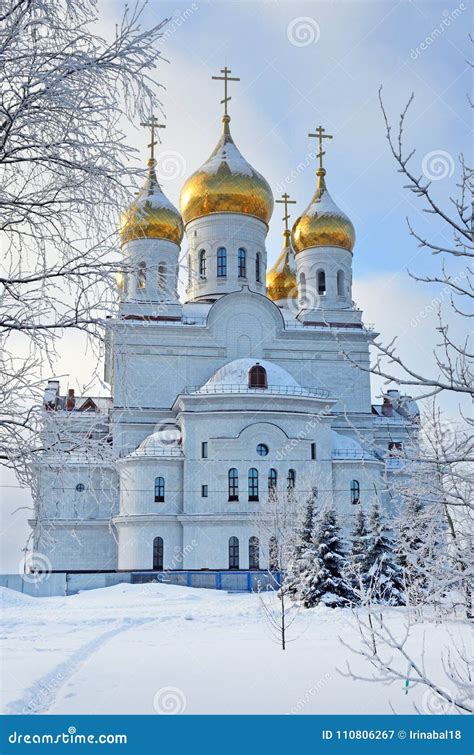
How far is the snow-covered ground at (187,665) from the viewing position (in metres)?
7.50

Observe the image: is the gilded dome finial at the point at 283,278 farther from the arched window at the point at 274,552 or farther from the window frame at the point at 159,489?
the arched window at the point at 274,552

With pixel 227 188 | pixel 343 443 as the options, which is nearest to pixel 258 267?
pixel 227 188

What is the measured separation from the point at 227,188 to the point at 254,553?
14.8m

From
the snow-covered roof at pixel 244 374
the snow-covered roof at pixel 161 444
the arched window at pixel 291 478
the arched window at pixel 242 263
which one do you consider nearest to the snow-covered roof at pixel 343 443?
the arched window at pixel 291 478

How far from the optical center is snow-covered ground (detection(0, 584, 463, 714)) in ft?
24.6

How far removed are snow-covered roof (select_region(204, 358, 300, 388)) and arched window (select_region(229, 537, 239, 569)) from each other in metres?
5.42

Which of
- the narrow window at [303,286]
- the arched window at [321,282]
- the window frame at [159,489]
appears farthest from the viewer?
the narrow window at [303,286]

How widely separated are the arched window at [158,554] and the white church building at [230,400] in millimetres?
49

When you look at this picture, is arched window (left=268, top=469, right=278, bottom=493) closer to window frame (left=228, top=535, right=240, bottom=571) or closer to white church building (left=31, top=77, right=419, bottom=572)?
white church building (left=31, top=77, right=419, bottom=572)

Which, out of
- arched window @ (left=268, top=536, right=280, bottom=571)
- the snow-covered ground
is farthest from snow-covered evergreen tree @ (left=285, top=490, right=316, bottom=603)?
the snow-covered ground

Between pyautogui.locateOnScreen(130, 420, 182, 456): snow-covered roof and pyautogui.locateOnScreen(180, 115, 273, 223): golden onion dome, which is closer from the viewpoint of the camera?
pyautogui.locateOnScreen(130, 420, 182, 456): snow-covered roof

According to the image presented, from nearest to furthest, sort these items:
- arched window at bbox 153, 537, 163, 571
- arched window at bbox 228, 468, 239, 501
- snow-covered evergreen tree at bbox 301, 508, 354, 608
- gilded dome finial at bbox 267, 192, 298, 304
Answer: snow-covered evergreen tree at bbox 301, 508, 354, 608 < arched window at bbox 153, 537, 163, 571 < arched window at bbox 228, 468, 239, 501 < gilded dome finial at bbox 267, 192, 298, 304

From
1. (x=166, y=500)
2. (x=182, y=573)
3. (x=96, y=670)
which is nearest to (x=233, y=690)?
(x=96, y=670)

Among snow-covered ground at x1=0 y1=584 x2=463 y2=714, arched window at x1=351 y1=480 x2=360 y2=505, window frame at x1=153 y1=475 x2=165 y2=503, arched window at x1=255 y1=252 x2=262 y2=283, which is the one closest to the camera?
snow-covered ground at x1=0 y1=584 x2=463 y2=714
